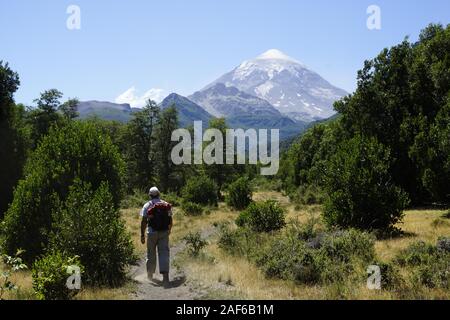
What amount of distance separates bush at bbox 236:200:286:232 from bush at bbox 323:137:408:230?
2.93 meters

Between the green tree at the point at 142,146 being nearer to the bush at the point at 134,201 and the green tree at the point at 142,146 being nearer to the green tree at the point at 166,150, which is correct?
the green tree at the point at 166,150

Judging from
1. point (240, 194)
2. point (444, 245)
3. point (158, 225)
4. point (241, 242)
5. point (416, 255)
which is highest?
point (158, 225)

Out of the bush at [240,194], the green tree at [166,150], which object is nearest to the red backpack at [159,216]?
the bush at [240,194]

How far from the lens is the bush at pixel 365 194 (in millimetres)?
20578

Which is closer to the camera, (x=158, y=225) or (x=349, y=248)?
(x=158, y=225)

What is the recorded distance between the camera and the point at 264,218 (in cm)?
2314

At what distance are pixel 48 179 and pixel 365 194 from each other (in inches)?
549

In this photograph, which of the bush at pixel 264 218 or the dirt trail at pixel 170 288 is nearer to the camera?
the dirt trail at pixel 170 288

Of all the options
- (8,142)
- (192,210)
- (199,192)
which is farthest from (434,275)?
(8,142)

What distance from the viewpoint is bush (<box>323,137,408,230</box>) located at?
20.6 m

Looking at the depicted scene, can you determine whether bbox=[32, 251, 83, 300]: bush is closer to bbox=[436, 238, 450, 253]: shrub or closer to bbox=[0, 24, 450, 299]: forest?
bbox=[0, 24, 450, 299]: forest

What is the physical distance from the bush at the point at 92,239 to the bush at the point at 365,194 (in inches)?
457

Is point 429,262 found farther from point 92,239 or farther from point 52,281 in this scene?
point 52,281
